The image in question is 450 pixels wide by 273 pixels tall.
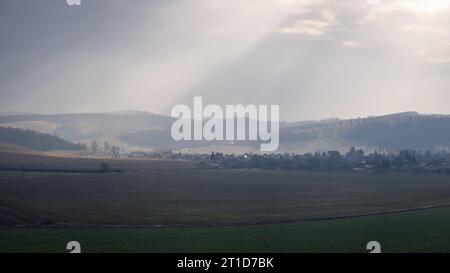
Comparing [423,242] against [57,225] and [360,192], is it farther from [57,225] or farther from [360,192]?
[360,192]

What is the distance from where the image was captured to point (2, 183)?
69938 mm

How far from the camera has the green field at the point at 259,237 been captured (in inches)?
1254

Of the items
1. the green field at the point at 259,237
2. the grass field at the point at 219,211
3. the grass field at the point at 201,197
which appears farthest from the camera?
the grass field at the point at 201,197

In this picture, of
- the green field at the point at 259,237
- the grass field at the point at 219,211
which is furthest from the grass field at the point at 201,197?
the green field at the point at 259,237

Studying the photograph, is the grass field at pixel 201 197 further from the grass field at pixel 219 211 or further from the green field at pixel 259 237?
the green field at pixel 259 237

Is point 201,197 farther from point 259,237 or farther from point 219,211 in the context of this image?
point 259,237

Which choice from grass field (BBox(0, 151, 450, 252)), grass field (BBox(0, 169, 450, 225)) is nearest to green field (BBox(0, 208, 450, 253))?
grass field (BBox(0, 151, 450, 252))

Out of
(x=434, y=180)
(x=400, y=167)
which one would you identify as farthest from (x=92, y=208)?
(x=400, y=167)

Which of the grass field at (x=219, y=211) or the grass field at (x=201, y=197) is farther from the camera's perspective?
the grass field at (x=201, y=197)

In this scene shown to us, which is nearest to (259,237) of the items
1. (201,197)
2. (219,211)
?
(219,211)

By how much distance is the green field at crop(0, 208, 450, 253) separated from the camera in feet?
105

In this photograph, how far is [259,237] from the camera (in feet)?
120
